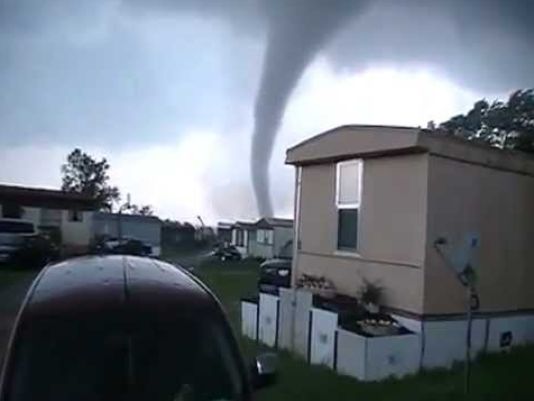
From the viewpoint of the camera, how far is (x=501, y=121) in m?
20.0

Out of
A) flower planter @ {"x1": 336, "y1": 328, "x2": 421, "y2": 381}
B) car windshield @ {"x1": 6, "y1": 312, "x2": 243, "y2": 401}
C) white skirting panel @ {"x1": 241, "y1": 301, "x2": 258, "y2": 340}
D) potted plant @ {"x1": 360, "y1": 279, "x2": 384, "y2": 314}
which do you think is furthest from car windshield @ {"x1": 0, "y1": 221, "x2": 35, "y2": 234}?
car windshield @ {"x1": 6, "y1": 312, "x2": 243, "y2": 401}

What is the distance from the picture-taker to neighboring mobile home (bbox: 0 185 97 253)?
33.9 m

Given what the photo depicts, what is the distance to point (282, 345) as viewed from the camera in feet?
33.9

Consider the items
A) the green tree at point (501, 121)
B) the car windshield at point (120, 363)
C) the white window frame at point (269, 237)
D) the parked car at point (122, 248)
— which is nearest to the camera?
the car windshield at point (120, 363)

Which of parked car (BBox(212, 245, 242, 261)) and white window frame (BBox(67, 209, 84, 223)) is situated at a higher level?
white window frame (BBox(67, 209, 84, 223))

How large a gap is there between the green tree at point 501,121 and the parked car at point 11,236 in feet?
53.5

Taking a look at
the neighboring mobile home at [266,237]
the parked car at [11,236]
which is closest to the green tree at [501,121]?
the parked car at [11,236]

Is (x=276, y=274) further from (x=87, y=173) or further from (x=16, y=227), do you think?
(x=87, y=173)

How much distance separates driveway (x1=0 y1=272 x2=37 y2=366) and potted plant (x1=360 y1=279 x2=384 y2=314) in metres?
5.18

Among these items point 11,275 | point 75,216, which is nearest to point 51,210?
point 75,216

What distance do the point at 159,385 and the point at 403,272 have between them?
22.5ft

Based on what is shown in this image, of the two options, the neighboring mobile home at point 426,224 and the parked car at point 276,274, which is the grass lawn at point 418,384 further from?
the parked car at point 276,274

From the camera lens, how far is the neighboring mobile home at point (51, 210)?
111ft

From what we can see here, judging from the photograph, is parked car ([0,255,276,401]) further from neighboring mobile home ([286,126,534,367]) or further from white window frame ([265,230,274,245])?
white window frame ([265,230,274,245])
